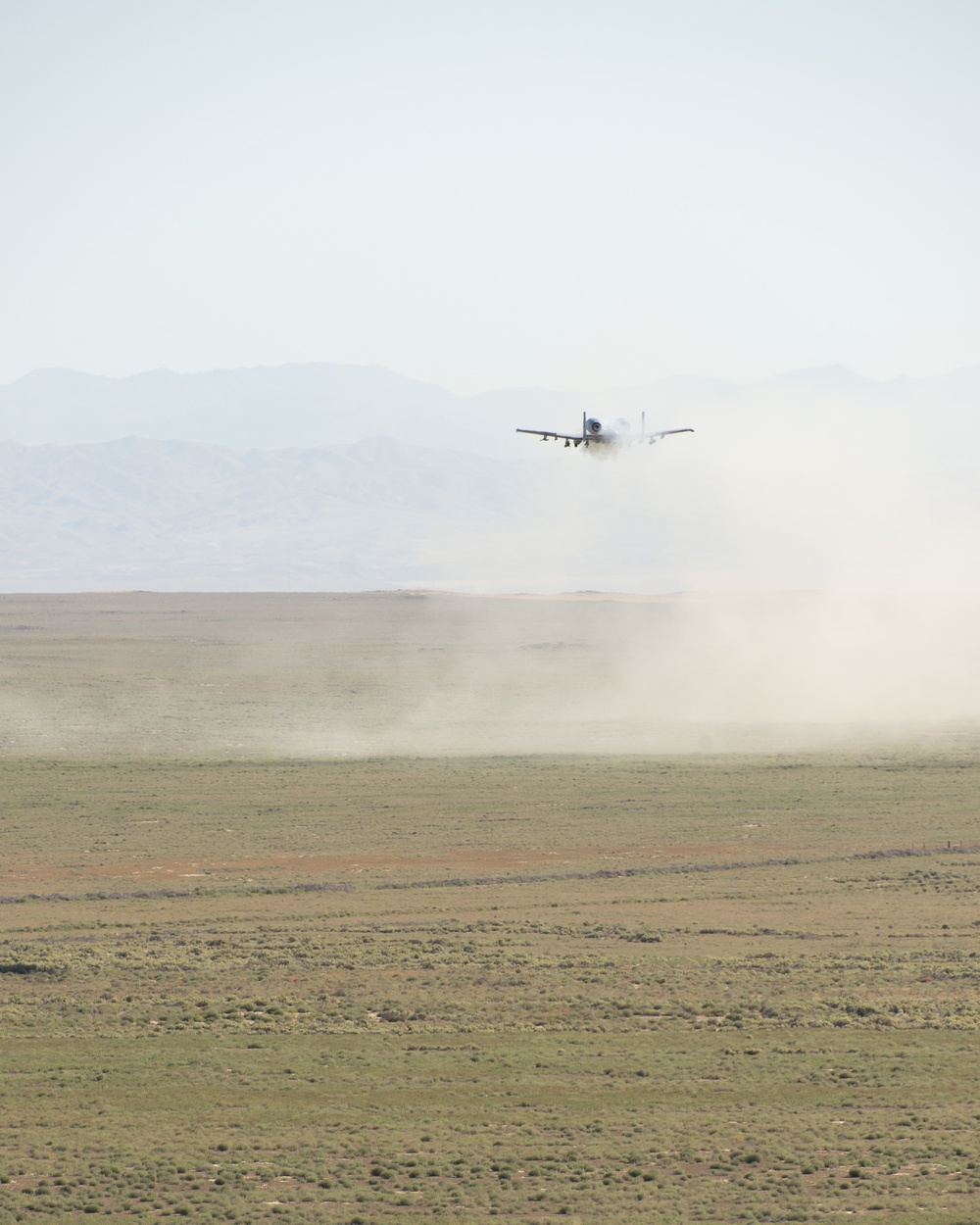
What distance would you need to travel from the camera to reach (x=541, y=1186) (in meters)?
26.2

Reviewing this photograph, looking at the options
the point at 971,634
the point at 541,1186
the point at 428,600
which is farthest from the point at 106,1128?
the point at 428,600

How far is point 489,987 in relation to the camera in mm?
37875

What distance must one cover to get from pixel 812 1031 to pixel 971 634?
97627 mm

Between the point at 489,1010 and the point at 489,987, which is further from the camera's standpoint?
the point at 489,987

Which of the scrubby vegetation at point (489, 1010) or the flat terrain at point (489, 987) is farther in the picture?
the flat terrain at point (489, 987)

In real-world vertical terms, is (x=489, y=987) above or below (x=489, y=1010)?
above

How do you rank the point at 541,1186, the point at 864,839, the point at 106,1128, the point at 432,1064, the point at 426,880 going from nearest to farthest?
the point at 541,1186 < the point at 106,1128 < the point at 432,1064 < the point at 426,880 < the point at 864,839

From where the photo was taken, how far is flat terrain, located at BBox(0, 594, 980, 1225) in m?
26.8

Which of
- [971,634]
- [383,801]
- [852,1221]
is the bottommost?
[852,1221]

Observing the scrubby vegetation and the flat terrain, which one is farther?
the flat terrain

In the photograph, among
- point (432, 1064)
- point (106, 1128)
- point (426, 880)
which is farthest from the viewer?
point (426, 880)

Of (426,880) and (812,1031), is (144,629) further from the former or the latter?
(812,1031)

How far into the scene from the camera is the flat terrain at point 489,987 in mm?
26828

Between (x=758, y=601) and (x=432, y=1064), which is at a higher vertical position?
(x=758, y=601)
